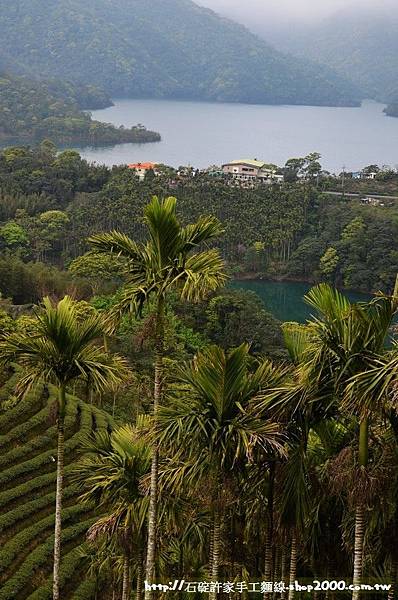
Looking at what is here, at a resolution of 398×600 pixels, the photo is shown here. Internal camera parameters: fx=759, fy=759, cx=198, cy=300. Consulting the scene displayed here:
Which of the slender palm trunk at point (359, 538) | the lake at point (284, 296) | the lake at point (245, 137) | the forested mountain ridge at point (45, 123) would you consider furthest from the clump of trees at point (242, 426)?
the forested mountain ridge at point (45, 123)

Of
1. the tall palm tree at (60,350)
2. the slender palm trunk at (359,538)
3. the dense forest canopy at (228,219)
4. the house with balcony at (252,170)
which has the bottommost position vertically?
the slender palm trunk at (359,538)

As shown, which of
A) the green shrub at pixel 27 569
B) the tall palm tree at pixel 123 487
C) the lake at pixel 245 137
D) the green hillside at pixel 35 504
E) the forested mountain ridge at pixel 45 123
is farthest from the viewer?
the lake at pixel 245 137

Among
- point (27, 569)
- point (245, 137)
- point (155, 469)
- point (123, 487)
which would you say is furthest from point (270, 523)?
point (245, 137)

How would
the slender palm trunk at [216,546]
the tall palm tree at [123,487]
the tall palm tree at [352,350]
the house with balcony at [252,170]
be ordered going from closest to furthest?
1. the tall palm tree at [352,350]
2. the slender palm trunk at [216,546]
3. the tall palm tree at [123,487]
4. the house with balcony at [252,170]

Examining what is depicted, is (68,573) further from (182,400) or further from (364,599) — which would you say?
(182,400)

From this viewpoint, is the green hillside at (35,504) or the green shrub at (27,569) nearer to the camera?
the green shrub at (27,569)

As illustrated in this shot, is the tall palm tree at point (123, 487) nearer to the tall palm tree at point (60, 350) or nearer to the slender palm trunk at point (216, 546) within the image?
the tall palm tree at point (60, 350)
